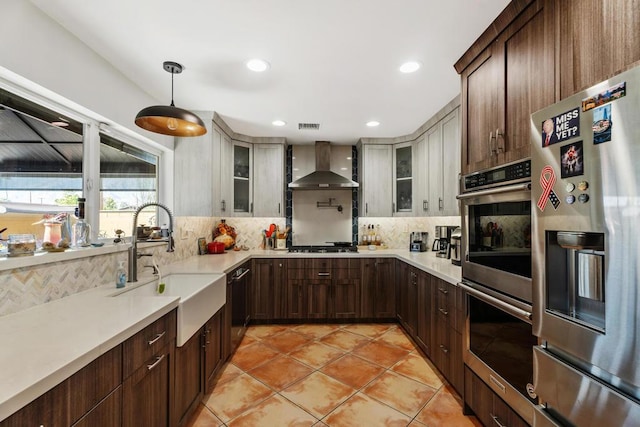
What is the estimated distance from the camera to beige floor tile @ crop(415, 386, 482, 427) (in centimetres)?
185

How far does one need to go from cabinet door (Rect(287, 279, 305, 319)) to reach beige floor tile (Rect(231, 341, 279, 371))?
630 mm

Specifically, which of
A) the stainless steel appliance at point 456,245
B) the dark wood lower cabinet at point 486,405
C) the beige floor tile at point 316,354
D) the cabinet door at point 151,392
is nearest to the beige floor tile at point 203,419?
the cabinet door at point 151,392

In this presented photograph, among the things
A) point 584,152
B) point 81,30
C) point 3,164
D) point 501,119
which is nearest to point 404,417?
point 584,152

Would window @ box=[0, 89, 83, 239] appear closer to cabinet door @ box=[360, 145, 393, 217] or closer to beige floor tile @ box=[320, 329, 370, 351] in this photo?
beige floor tile @ box=[320, 329, 370, 351]

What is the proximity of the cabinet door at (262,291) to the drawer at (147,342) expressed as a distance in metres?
2.02

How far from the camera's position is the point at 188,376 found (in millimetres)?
1741

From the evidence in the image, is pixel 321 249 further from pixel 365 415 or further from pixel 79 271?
→ pixel 79 271

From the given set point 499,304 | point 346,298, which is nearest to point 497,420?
point 499,304

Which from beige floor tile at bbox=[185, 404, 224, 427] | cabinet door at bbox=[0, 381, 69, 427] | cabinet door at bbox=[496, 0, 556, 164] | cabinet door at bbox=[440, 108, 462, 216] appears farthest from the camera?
cabinet door at bbox=[440, 108, 462, 216]

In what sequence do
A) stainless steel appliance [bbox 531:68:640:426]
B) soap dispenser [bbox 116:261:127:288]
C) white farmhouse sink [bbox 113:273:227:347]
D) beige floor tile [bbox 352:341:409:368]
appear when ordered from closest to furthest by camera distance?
stainless steel appliance [bbox 531:68:640:426] < white farmhouse sink [bbox 113:273:227:347] < soap dispenser [bbox 116:261:127:288] < beige floor tile [bbox 352:341:409:368]

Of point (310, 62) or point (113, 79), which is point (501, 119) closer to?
point (310, 62)

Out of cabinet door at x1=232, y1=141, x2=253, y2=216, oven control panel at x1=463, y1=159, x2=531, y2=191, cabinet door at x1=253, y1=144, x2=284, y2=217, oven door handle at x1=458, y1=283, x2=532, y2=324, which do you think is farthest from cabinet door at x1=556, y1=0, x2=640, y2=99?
cabinet door at x1=232, y1=141, x2=253, y2=216

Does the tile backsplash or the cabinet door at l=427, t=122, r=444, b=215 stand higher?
the cabinet door at l=427, t=122, r=444, b=215

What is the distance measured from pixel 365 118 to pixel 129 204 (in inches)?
103
